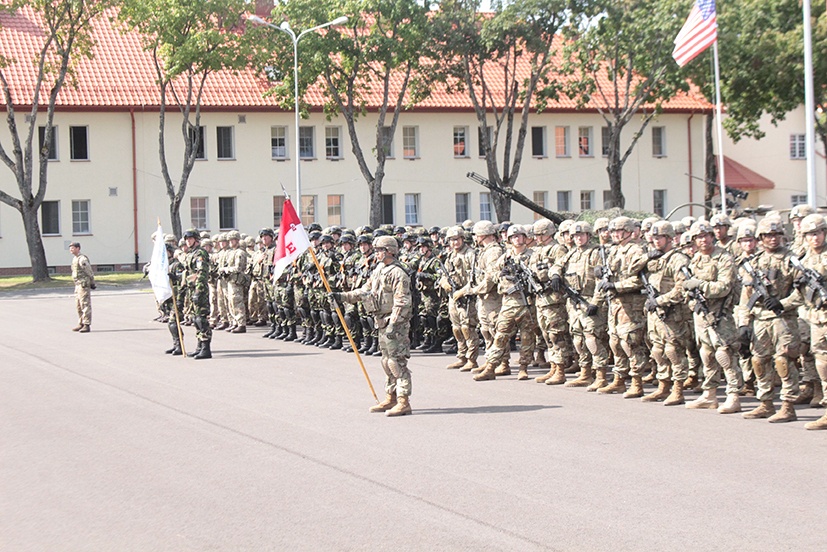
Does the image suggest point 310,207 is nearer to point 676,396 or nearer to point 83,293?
point 83,293

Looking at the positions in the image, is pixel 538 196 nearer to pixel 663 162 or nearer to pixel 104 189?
A: pixel 663 162

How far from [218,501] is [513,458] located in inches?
103

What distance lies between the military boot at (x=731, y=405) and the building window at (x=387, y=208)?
39.7m

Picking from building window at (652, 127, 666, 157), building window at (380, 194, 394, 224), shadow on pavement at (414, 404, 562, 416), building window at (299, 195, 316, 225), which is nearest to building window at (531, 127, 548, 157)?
building window at (652, 127, 666, 157)

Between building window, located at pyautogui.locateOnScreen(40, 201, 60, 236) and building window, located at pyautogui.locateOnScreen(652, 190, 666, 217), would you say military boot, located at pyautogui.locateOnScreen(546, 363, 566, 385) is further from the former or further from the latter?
building window, located at pyautogui.locateOnScreen(652, 190, 666, 217)

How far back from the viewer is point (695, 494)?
798 cm

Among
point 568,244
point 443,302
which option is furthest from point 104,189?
point 568,244

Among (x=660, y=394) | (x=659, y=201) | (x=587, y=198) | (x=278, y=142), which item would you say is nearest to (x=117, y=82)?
(x=278, y=142)

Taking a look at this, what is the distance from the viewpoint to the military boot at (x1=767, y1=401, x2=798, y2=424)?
35.7 ft

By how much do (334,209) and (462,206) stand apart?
21.0 feet

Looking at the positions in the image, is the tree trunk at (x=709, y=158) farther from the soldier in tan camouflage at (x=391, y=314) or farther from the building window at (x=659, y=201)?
the soldier in tan camouflage at (x=391, y=314)

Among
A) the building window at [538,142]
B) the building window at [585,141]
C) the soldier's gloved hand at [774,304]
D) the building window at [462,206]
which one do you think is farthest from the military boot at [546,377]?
the building window at [585,141]

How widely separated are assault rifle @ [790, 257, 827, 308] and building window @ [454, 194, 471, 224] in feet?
138

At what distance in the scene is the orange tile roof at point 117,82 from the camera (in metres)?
45.6
